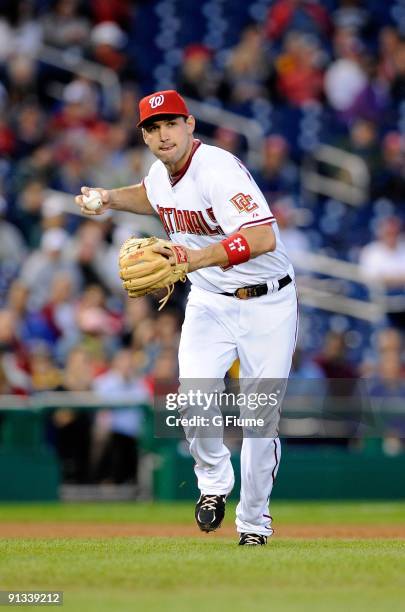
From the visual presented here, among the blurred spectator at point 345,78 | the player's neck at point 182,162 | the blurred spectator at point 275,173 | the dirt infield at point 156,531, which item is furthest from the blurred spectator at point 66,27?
the player's neck at point 182,162

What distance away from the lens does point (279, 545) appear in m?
7.04

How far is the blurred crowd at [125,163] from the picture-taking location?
12.4 metres

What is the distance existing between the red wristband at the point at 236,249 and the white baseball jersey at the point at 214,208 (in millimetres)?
136

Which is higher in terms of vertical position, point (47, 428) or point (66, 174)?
point (66, 174)

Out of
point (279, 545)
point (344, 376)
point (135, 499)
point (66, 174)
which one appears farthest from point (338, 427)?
point (279, 545)

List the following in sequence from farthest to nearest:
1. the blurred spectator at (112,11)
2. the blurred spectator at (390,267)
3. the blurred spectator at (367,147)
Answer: the blurred spectator at (112,11) → the blurred spectator at (367,147) → the blurred spectator at (390,267)

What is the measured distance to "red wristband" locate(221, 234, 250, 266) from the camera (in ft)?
20.9

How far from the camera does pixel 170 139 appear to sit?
6754 millimetres

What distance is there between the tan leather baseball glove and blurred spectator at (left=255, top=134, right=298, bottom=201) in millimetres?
8424

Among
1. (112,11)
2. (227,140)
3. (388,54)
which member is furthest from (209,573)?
(112,11)

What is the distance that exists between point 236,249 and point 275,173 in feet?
29.3

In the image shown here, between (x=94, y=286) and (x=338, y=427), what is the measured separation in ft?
8.67

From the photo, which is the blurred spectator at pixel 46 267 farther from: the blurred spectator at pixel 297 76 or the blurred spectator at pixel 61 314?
the blurred spectator at pixel 297 76

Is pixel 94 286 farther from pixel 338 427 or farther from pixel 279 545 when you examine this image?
pixel 279 545
